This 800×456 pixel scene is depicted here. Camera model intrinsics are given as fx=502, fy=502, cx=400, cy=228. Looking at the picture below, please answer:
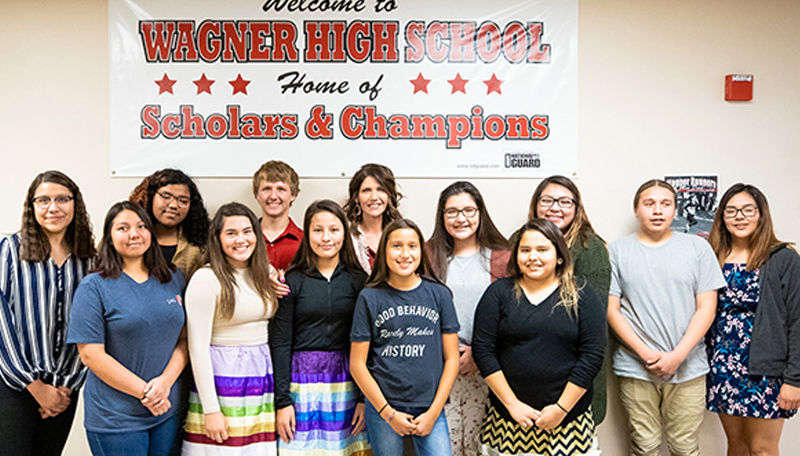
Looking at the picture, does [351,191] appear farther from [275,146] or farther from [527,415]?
[527,415]

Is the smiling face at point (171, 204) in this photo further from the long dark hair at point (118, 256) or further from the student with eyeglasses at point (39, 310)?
the long dark hair at point (118, 256)

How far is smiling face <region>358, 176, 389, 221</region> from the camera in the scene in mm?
2602

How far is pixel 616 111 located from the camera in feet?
10.2

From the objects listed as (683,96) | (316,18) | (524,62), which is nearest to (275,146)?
(316,18)

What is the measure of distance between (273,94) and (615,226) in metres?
2.25

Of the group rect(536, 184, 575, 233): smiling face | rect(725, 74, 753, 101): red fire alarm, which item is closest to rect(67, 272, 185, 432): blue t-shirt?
rect(536, 184, 575, 233): smiling face

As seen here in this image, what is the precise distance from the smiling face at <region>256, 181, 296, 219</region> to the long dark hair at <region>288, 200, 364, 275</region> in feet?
1.79

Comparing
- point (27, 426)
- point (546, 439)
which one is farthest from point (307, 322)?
point (27, 426)

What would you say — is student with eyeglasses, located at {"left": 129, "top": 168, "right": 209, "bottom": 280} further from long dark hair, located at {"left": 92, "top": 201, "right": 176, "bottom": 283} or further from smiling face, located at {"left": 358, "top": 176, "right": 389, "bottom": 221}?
smiling face, located at {"left": 358, "top": 176, "right": 389, "bottom": 221}

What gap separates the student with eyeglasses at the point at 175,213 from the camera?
262 centimetres

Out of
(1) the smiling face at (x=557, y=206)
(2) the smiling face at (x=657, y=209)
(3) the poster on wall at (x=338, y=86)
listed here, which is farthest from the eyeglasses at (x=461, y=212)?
(2) the smiling face at (x=657, y=209)

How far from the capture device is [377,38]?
3049 millimetres

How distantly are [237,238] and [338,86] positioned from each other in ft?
4.33

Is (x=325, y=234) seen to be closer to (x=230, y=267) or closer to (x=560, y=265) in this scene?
(x=230, y=267)
